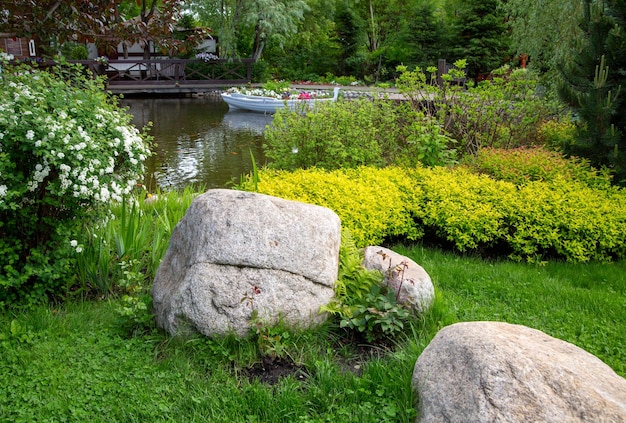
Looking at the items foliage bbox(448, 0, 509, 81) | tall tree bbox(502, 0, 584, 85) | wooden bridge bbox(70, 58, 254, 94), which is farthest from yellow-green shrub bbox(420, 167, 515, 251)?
wooden bridge bbox(70, 58, 254, 94)

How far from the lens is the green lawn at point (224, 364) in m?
2.94

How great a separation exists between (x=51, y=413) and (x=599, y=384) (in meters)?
2.78

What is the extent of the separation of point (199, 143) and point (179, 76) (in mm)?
16123

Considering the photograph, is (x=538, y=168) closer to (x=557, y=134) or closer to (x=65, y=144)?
(x=557, y=134)

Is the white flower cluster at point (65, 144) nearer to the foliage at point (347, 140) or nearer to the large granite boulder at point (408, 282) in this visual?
the large granite boulder at point (408, 282)

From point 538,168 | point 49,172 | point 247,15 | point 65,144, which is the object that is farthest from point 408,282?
point 247,15

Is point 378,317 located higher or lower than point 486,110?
lower

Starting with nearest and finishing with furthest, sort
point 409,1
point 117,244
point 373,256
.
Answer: point 373,256 < point 117,244 < point 409,1

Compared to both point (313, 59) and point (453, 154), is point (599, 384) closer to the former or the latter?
point (453, 154)

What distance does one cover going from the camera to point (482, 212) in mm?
5297

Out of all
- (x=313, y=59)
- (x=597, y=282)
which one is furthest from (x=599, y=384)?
(x=313, y=59)

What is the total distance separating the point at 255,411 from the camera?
296 centimetres

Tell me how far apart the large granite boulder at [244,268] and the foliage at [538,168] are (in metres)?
3.17

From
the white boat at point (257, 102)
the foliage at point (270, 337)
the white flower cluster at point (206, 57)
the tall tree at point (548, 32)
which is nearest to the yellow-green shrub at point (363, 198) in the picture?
the foliage at point (270, 337)
